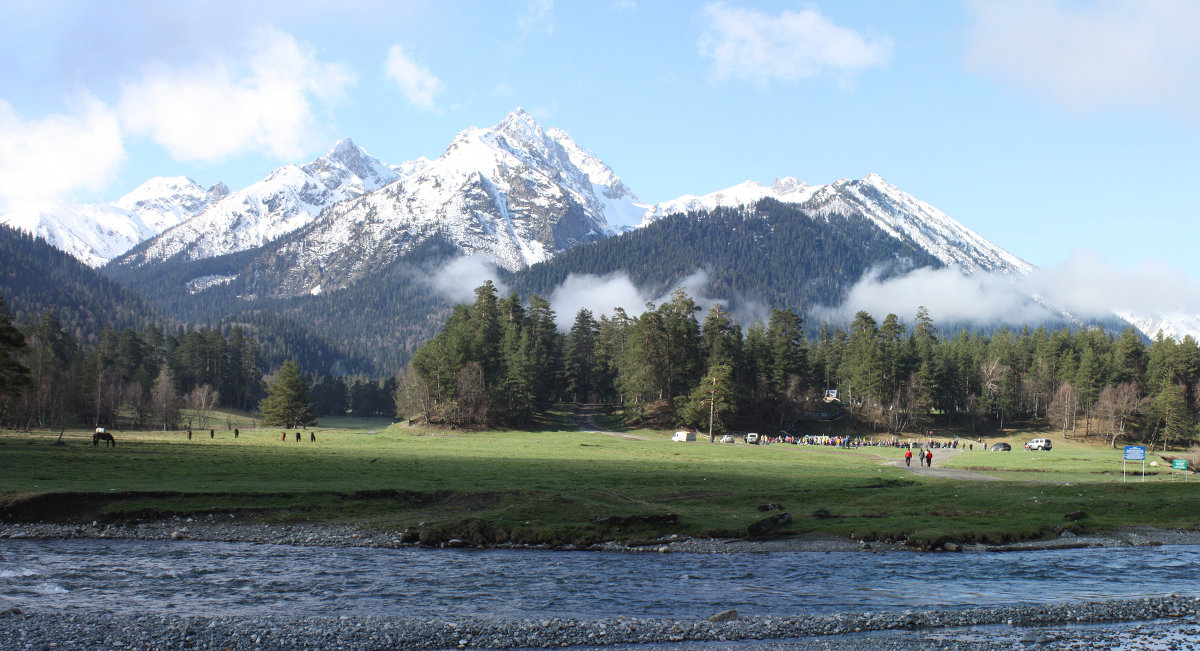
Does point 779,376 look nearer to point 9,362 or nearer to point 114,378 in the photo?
point 9,362

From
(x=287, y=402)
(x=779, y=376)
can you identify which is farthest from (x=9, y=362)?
(x=779, y=376)

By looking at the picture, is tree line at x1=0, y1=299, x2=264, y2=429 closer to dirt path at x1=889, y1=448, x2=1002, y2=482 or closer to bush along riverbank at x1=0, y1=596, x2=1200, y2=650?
bush along riverbank at x1=0, y1=596, x2=1200, y2=650

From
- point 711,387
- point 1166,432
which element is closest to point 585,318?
point 711,387

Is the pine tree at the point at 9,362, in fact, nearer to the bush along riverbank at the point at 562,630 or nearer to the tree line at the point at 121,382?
the tree line at the point at 121,382

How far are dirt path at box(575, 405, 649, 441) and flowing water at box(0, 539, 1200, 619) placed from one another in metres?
70.3

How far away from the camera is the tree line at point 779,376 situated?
113750 millimetres

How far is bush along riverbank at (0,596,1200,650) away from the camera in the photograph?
720 inches

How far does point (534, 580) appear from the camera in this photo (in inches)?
1013

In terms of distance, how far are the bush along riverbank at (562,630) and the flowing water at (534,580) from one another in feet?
3.76

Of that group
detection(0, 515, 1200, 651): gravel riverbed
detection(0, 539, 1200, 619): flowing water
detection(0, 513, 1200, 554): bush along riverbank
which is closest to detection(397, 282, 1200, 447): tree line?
detection(0, 513, 1200, 554): bush along riverbank

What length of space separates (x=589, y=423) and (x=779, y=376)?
112 feet

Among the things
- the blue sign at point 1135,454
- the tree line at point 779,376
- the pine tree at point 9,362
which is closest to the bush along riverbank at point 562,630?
the blue sign at point 1135,454

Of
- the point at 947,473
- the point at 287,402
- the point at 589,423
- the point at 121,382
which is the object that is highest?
the point at 121,382

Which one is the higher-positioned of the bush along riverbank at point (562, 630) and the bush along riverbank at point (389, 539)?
the bush along riverbank at point (562, 630)
